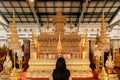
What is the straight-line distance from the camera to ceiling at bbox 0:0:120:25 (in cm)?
1563

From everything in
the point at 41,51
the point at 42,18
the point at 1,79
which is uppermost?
the point at 42,18

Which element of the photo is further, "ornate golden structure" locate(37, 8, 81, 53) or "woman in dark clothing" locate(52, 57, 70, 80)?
"ornate golden structure" locate(37, 8, 81, 53)

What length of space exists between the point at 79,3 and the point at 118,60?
6344 millimetres

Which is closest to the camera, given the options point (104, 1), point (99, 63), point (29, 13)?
point (99, 63)

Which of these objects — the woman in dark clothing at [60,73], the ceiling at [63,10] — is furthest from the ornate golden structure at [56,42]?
the ceiling at [63,10]

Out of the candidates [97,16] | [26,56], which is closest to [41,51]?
[26,56]

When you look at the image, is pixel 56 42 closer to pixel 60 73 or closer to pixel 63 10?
pixel 60 73

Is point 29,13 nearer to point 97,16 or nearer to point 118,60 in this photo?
point 97,16

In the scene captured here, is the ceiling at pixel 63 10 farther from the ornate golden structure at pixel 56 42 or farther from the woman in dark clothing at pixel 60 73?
the woman in dark clothing at pixel 60 73

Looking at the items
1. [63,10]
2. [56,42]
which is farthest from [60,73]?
[63,10]

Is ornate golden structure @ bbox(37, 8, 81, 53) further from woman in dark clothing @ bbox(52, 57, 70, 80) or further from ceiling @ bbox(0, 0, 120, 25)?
ceiling @ bbox(0, 0, 120, 25)

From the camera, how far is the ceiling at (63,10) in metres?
15.6

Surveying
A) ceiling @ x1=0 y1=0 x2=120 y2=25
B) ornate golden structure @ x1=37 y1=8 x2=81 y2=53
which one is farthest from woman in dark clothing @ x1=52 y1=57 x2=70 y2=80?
ceiling @ x1=0 y1=0 x2=120 y2=25

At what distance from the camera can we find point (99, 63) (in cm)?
862
